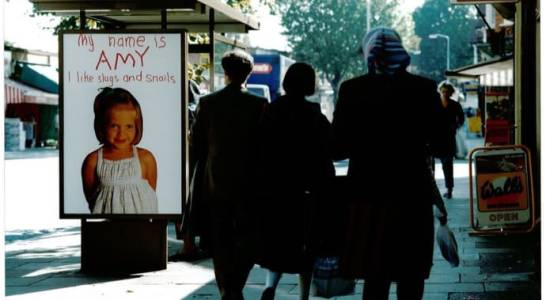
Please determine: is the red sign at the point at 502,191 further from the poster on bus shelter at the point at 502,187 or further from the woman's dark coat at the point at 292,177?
the woman's dark coat at the point at 292,177

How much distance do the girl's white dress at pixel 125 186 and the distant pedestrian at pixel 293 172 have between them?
100 inches

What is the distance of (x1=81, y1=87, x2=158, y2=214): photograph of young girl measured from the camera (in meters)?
8.27

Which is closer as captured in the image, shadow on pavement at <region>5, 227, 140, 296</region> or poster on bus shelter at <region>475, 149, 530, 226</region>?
shadow on pavement at <region>5, 227, 140, 296</region>

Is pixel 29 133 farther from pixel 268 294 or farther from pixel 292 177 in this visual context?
pixel 292 177

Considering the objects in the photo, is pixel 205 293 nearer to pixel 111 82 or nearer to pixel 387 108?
pixel 111 82

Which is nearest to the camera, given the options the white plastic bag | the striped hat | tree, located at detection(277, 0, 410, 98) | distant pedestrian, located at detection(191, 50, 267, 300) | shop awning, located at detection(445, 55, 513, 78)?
the striped hat

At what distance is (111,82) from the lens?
831 centimetres

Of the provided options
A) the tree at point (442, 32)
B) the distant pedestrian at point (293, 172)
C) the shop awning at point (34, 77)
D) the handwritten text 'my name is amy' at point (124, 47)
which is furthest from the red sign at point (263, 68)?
the tree at point (442, 32)

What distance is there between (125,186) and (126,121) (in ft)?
1.77

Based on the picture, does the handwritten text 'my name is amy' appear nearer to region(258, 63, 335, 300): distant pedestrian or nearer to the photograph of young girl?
the photograph of young girl

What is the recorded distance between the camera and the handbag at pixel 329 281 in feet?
18.3

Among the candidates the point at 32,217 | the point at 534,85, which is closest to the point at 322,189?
the point at 534,85

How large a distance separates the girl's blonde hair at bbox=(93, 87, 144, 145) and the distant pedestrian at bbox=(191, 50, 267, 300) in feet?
6.95

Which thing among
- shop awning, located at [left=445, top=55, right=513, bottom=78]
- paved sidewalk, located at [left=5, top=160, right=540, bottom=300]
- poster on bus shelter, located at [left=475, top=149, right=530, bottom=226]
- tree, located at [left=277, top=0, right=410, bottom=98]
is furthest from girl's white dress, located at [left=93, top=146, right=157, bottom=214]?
tree, located at [left=277, top=0, right=410, bottom=98]
